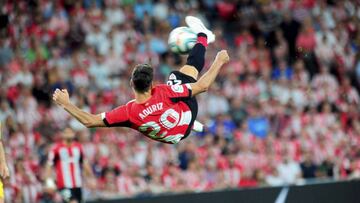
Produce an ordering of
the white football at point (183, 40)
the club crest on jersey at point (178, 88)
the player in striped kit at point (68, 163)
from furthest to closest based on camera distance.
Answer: the player in striped kit at point (68, 163)
the white football at point (183, 40)
the club crest on jersey at point (178, 88)

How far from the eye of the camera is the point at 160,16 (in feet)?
65.0

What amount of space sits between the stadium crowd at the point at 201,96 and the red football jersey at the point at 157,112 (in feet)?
17.1

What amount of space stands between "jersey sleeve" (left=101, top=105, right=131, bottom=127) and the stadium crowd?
5211 millimetres

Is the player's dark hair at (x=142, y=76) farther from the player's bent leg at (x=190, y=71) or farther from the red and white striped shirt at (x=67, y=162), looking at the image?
the red and white striped shirt at (x=67, y=162)

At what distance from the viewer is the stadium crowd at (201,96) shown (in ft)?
54.6

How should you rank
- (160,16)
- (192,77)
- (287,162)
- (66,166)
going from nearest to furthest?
1. (192,77)
2. (66,166)
3. (287,162)
4. (160,16)

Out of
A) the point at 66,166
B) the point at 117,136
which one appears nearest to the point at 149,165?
the point at 117,136

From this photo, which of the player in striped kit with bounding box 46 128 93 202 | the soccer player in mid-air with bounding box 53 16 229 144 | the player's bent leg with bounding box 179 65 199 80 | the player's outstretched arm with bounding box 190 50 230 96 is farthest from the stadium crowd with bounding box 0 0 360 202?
the player's outstretched arm with bounding box 190 50 230 96

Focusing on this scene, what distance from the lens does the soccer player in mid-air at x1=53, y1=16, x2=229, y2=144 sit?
10055mm

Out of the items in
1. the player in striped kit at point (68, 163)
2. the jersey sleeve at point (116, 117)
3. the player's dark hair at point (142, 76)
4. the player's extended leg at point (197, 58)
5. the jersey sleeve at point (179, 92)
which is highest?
the player's extended leg at point (197, 58)

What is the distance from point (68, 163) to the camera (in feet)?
49.3

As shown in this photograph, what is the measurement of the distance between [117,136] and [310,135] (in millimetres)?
3694

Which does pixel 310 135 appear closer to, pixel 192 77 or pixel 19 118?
pixel 19 118

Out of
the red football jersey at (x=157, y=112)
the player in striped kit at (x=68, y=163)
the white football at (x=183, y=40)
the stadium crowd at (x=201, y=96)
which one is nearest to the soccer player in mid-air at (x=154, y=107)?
the red football jersey at (x=157, y=112)
